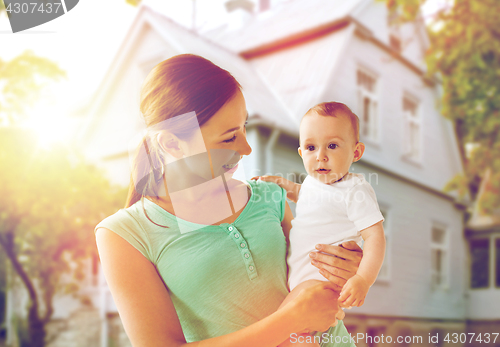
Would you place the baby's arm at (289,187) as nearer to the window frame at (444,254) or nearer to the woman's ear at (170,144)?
the woman's ear at (170,144)

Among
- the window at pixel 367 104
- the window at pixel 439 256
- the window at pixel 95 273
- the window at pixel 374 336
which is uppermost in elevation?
the window at pixel 367 104

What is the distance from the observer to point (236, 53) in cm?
672

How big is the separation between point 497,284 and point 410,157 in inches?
157

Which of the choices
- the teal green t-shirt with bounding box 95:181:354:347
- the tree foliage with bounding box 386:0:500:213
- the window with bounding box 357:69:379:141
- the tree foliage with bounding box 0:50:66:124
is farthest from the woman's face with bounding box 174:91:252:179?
the window with bounding box 357:69:379:141

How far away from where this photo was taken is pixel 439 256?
9219mm

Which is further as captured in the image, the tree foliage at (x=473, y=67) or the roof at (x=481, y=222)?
the roof at (x=481, y=222)

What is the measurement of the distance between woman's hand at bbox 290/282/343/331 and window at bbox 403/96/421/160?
7484 mm

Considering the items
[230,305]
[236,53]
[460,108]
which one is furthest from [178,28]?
[230,305]

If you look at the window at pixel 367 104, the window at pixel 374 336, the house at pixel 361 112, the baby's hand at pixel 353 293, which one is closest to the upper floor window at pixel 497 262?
the house at pixel 361 112

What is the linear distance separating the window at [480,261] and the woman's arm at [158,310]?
10421 millimetres

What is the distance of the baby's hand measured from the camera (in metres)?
0.97

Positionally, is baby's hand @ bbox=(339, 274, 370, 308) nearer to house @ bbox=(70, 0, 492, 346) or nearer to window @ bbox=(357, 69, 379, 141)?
house @ bbox=(70, 0, 492, 346)

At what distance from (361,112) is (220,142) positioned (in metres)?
6.27

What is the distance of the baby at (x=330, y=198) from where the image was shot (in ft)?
3.53
